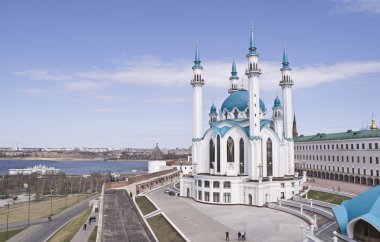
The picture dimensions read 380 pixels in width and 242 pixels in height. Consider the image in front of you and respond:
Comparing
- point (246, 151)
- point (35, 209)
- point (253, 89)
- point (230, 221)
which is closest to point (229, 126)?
point (246, 151)

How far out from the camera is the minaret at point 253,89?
47.3 metres

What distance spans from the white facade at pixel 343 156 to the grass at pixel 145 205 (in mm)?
31403

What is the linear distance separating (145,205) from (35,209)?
28.5 metres

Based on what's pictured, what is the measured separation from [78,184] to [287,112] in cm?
6734

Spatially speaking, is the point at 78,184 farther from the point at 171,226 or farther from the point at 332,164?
the point at 171,226

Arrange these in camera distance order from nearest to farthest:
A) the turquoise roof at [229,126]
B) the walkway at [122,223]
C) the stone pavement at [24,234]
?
the walkway at [122,223], the stone pavement at [24,234], the turquoise roof at [229,126]

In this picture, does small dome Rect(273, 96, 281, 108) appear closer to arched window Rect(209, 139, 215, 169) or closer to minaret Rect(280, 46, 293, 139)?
minaret Rect(280, 46, 293, 139)

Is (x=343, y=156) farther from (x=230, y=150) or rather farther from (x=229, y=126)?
(x=229, y=126)

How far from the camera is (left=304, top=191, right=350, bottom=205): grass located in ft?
129

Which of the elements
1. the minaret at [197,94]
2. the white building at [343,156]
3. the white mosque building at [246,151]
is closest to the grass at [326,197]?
the white mosque building at [246,151]

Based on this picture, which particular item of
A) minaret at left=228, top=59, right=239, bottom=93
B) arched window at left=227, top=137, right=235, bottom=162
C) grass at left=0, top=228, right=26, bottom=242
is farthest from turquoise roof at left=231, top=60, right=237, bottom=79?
grass at left=0, top=228, right=26, bottom=242

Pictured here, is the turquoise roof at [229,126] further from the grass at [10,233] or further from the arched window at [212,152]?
the grass at [10,233]

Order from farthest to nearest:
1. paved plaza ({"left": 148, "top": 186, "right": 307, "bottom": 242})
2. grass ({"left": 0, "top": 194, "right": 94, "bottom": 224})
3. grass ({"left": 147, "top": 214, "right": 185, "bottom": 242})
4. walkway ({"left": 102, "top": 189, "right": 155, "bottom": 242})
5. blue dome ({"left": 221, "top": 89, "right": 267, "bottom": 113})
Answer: grass ({"left": 0, "top": 194, "right": 94, "bottom": 224}) → blue dome ({"left": 221, "top": 89, "right": 267, "bottom": 113}) → grass ({"left": 147, "top": 214, "right": 185, "bottom": 242}) → paved plaza ({"left": 148, "top": 186, "right": 307, "bottom": 242}) → walkway ({"left": 102, "top": 189, "right": 155, "bottom": 242})

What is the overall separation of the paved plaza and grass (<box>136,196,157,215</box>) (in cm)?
102
